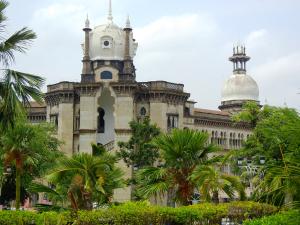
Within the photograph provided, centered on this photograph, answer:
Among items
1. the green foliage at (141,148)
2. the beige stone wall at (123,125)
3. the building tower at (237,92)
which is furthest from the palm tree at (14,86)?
the building tower at (237,92)

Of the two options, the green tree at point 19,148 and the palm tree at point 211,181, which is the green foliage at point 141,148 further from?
the palm tree at point 211,181

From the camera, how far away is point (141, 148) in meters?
49.2

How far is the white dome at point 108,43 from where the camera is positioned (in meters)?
62.3

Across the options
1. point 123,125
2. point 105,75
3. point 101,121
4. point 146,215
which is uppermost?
point 105,75

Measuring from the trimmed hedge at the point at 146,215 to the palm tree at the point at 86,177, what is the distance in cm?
135

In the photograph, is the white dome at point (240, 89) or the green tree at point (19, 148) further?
the white dome at point (240, 89)

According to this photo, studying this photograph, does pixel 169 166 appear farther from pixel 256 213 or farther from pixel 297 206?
pixel 297 206

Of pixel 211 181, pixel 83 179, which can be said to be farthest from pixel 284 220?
pixel 83 179

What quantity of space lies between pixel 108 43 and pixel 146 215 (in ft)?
149

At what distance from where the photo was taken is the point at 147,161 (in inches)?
1912

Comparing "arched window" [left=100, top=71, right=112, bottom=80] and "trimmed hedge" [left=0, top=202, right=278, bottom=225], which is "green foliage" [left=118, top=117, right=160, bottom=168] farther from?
"trimmed hedge" [left=0, top=202, right=278, bottom=225]

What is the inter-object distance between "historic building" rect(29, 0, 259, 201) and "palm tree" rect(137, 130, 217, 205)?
34.6 m

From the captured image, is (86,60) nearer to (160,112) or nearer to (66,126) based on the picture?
(66,126)

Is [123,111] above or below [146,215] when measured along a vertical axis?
above
